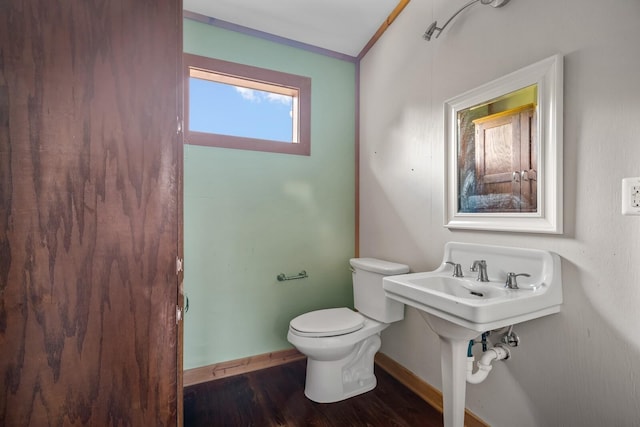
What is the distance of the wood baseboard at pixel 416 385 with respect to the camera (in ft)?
4.67

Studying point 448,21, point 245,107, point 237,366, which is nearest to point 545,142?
point 448,21

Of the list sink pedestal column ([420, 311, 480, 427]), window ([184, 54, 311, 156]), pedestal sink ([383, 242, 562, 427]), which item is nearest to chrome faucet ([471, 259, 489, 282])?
pedestal sink ([383, 242, 562, 427])

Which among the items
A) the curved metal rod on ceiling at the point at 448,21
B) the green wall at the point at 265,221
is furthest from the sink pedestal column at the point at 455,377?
the curved metal rod on ceiling at the point at 448,21

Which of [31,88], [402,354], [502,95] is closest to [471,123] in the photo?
[502,95]

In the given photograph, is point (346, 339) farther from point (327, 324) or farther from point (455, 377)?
point (455, 377)

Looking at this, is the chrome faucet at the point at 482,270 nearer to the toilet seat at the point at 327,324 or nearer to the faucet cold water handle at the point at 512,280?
the faucet cold water handle at the point at 512,280

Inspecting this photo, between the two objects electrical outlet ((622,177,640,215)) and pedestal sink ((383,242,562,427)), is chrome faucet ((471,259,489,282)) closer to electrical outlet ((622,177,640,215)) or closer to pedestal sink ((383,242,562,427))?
pedestal sink ((383,242,562,427))

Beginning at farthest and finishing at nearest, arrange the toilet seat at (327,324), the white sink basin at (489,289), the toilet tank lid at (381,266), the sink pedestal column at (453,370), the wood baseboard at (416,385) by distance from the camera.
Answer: the toilet tank lid at (381,266) → the toilet seat at (327,324) → the wood baseboard at (416,385) → the sink pedestal column at (453,370) → the white sink basin at (489,289)

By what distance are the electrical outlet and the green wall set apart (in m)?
1.61

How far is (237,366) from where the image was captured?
1978 mm

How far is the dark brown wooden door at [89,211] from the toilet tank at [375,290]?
1319 mm

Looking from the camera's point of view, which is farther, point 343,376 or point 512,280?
point 343,376

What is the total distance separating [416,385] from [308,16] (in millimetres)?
2475

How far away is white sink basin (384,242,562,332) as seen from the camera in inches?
38.8
